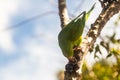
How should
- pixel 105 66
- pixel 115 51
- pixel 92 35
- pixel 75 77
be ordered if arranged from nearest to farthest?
pixel 75 77, pixel 92 35, pixel 115 51, pixel 105 66

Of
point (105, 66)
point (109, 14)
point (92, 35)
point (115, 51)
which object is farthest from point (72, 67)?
Result: point (105, 66)

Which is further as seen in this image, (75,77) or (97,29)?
(97,29)

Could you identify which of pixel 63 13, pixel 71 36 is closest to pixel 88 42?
pixel 71 36

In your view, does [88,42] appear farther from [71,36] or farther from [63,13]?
[63,13]

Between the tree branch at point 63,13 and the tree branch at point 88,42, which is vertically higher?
the tree branch at point 63,13

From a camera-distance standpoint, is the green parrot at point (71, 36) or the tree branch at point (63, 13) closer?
the green parrot at point (71, 36)

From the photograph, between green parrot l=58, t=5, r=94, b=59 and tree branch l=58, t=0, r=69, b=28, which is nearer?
green parrot l=58, t=5, r=94, b=59

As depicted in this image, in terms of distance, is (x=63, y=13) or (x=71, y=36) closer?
(x=71, y=36)

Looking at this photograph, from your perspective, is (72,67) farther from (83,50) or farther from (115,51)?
(115,51)
